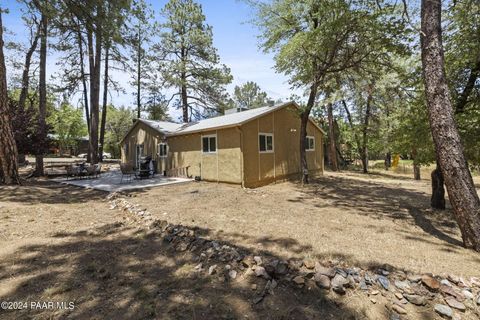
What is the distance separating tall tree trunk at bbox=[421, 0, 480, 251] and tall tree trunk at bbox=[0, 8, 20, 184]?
41.3 ft

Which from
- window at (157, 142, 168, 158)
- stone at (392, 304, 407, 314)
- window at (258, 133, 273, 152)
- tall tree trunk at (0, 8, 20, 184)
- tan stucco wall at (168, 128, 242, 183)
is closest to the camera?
stone at (392, 304, 407, 314)

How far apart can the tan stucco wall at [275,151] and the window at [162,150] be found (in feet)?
21.1

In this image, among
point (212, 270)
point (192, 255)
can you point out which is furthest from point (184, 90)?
point (212, 270)

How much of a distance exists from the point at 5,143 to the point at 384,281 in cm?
1209

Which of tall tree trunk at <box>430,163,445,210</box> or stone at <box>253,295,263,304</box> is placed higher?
tall tree trunk at <box>430,163,445,210</box>

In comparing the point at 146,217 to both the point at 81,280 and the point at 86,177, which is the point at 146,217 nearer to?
the point at 81,280

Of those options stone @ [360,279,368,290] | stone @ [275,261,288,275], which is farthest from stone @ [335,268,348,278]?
stone @ [275,261,288,275]

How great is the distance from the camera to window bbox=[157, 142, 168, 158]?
608 inches

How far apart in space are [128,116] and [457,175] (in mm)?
→ 39758

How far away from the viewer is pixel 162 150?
15.7 meters

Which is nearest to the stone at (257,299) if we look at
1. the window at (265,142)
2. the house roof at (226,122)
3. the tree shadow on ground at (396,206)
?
the tree shadow on ground at (396,206)

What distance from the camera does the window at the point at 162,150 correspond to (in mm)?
15441

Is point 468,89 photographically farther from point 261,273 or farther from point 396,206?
point 261,273

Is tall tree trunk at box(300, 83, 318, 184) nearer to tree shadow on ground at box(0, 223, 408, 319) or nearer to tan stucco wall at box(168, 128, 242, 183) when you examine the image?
tan stucco wall at box(168, 128, 242, 183)
